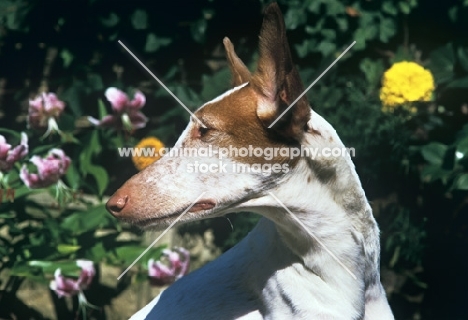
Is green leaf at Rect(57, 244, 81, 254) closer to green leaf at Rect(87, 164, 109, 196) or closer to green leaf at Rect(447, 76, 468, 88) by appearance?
green leaf at Rect(87, 164, 109, 196)

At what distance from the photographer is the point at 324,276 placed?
8.19 feet

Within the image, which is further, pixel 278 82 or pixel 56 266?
pixel 56 266

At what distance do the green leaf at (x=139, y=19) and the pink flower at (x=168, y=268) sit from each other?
103 cm

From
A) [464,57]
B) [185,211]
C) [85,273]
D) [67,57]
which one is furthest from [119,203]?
[464,57]

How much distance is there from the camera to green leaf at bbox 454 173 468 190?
382cm

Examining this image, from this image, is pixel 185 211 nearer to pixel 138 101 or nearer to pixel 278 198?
pixel 278 198

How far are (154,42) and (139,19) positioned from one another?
13 cm

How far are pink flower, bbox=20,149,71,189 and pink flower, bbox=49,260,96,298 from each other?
0.38m

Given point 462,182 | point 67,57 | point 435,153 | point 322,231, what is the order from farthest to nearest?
point 67,57, point 435,153, point 462,182, point 322,231

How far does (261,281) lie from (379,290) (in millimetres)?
362

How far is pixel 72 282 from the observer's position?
3965 millimetres

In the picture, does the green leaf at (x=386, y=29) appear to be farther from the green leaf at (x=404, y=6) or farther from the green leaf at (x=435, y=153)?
the green leaf at (x=435, y=153)

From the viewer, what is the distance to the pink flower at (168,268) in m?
4.00

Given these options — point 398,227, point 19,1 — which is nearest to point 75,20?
point 19,1
